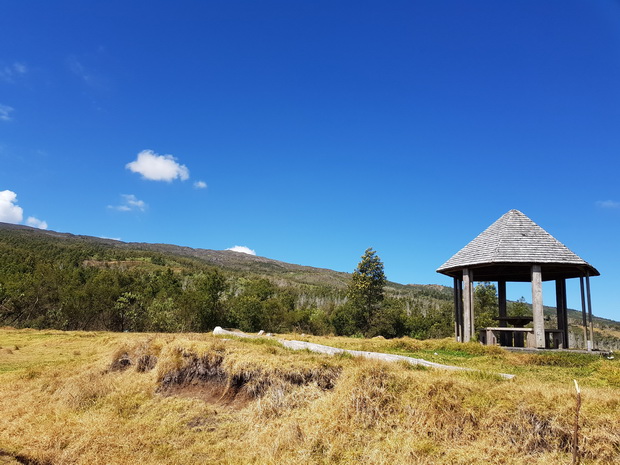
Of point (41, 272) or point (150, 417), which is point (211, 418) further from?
point (41, 272)

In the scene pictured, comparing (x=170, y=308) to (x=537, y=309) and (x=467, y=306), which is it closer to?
(x=467, y=306)

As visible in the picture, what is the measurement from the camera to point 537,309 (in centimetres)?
1546

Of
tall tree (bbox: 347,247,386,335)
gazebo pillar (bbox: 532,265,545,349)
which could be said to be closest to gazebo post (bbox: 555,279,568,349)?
gazebo pillar (bbox: 532,265,545,349)

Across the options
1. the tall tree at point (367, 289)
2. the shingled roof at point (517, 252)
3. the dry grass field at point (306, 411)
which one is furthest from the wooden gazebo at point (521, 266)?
the tall tree at point (367, 289)

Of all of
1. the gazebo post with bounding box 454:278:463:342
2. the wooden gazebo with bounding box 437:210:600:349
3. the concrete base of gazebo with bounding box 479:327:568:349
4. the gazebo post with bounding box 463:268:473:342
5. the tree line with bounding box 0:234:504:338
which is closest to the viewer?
the concrete base of gazebo with bounding box 479:327:568:349

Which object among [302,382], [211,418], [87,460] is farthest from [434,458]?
[87,460]

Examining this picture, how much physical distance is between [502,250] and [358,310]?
1043 inches

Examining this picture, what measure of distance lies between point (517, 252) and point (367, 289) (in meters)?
25.1

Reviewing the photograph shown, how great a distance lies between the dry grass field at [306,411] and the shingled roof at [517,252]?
4650 millimetres

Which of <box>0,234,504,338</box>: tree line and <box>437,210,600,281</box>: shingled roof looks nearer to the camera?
<box>437,210,600,281</box>: shingled roof

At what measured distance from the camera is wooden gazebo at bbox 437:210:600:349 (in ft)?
51.3

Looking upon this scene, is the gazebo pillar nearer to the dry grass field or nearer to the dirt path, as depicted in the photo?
the dry grass field

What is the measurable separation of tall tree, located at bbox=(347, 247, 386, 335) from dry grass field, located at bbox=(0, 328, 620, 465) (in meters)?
27.2

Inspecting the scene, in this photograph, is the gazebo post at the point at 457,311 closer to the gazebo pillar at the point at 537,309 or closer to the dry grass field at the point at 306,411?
the gazebo pillar at the point at 537,309
